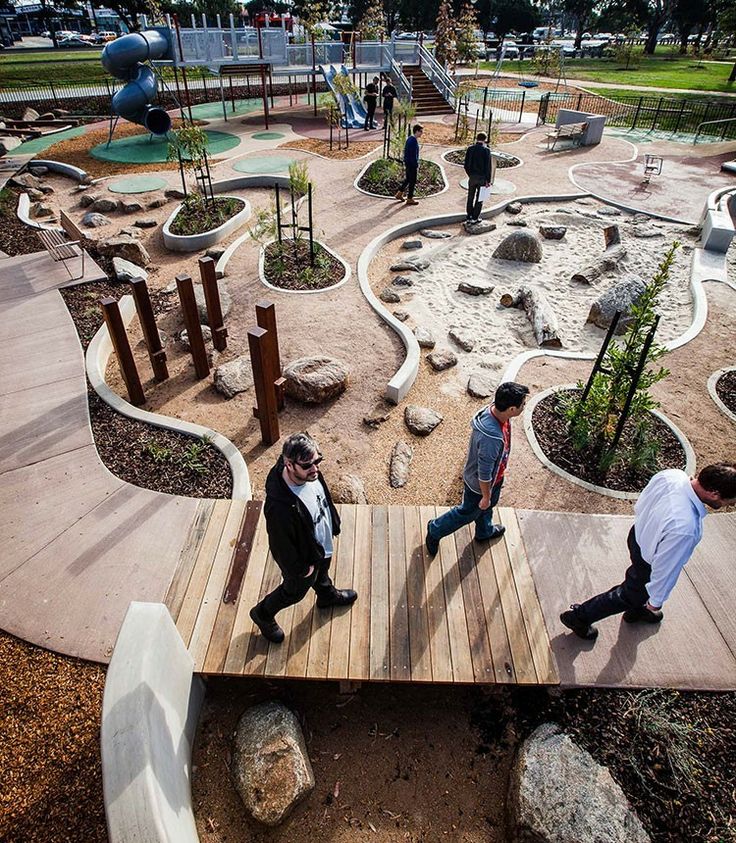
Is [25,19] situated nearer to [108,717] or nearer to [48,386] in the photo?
[48,386]

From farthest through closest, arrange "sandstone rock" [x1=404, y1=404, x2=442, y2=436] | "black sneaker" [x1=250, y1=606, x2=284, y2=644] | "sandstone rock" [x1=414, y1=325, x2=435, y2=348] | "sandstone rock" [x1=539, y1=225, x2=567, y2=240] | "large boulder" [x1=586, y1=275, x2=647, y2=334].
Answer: "sandstone rock" [x1=539, y1=225, x2=567, y2=240] → "large boulder" [x1=586, y1=275, x2=647, y2=334] → "sandstone rock" [x1=414, y1=325, x2=435, y2=348] → "sandstone rock" [x1=404, y1=404, x2=442, y2=436] → "black sneaker" [x1=250, y1=606, x2=284, y2=644]

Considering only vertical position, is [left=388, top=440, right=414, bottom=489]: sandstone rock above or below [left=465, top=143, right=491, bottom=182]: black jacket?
below

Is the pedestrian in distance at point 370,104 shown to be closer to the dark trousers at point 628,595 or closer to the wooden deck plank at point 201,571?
the wooden deck plank at point 201,571

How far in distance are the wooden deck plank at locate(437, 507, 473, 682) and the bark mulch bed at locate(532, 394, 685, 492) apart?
209 centimetres

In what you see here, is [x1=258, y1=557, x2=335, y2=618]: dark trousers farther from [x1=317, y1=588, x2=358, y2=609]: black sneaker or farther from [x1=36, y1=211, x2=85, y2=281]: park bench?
[x1=36, y1=211, x2=85, y2=281]: park bench

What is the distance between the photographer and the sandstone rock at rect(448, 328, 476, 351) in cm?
838

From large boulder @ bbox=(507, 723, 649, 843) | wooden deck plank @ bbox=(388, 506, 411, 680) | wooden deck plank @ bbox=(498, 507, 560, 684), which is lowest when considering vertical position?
large boulder @ bbox=(507, 723, 649, 843)

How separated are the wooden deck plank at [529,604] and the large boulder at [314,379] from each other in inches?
112

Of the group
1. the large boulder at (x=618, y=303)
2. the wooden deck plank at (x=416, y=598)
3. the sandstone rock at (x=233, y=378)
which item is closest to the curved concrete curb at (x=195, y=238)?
the sandstone rock at (x=233, y=378)

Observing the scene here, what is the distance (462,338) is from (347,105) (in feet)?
59.0

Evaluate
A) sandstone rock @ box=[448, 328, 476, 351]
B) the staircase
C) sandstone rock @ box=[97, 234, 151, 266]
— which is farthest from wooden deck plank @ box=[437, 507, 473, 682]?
the staircase

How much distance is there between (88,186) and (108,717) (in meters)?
16.0

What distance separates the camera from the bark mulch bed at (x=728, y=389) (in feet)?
23.6

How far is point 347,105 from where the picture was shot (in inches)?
→ 857
